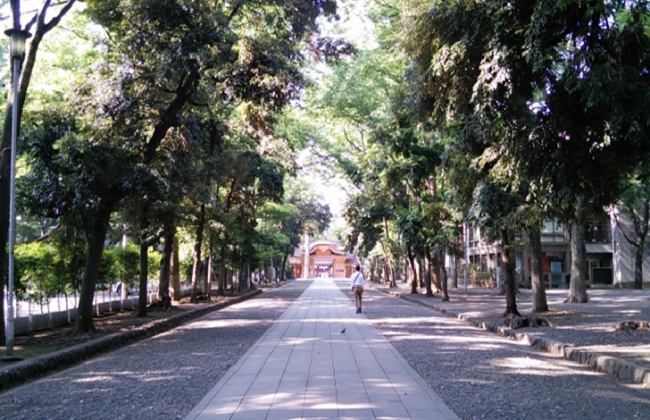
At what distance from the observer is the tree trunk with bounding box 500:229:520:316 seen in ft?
53.1

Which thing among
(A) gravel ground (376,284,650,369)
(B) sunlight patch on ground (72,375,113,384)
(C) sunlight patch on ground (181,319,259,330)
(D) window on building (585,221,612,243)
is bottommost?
(C) sunlight patch on ground (181,319,259,330)

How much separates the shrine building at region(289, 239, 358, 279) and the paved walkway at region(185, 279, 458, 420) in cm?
8039

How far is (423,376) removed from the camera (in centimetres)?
820

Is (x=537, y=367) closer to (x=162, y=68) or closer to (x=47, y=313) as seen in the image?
(x=162, y=68)

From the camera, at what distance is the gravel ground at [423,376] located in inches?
248

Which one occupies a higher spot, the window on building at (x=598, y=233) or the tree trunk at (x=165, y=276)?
the window on building at (x=598, y=233)

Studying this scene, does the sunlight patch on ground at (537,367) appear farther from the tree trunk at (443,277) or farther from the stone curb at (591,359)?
the tree trunk at (443,277)

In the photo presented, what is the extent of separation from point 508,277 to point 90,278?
11826 millimetres

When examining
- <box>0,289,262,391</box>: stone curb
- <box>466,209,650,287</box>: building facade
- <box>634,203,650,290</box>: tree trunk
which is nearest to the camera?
<box>0,289,262,391</box>: stone curb

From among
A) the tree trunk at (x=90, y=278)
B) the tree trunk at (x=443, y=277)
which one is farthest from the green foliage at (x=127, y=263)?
the tree trunk at (x=443, y=277)

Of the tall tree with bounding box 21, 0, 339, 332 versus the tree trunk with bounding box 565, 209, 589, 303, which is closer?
the tall tree with bounding box 21, 0, 339, 332

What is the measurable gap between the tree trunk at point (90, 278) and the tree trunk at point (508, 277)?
11369 millimetres

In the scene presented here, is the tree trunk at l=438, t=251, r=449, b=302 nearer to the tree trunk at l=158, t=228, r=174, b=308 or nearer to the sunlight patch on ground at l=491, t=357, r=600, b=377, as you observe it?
the tree trunk at l=158, t=228, r=174, b=308

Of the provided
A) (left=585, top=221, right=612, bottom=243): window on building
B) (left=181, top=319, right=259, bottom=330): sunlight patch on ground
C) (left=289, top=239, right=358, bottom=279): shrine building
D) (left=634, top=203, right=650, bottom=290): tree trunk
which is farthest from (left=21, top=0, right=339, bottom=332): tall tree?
→ (left=289, top=239, right=358, bottom=279): shrine building
